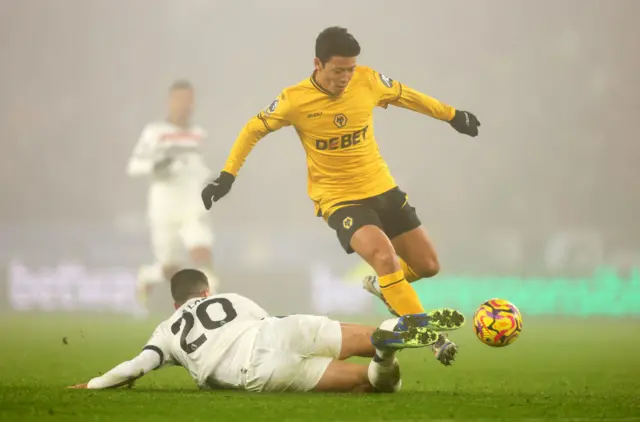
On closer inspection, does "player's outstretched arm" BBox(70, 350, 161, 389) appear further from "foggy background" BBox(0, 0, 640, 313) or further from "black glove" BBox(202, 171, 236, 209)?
"foggy background" BBox(0, 0, 640, 313)

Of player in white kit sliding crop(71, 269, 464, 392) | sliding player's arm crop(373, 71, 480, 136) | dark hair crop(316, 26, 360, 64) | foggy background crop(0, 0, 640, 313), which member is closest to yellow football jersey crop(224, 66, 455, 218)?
sliding player's arm crop(373, 71, 480, 136)

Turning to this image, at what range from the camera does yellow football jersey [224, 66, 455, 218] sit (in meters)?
7.59

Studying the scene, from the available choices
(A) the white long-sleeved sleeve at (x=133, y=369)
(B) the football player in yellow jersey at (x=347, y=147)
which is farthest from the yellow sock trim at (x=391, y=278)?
(A) the white long-sleeved sleeve at (x=133, y=369)

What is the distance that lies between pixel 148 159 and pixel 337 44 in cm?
689

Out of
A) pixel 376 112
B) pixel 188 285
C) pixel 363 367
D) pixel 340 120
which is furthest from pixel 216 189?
pixel 376 112

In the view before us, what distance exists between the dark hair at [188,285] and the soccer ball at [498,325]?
5.54ft

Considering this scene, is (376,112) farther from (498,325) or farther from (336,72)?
(498,325)

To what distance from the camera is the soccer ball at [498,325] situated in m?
6.51

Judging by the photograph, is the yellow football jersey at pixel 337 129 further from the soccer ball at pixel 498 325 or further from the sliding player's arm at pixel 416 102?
the soccer ball at pixel 498 325

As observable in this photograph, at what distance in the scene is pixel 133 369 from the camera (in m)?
6.16

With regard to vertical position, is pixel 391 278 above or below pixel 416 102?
below

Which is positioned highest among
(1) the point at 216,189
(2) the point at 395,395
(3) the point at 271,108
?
(3) the point at 271,108

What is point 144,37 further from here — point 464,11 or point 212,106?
point 464,11

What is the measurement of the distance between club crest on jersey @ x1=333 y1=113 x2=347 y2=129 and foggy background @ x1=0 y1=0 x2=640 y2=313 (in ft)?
50.9
